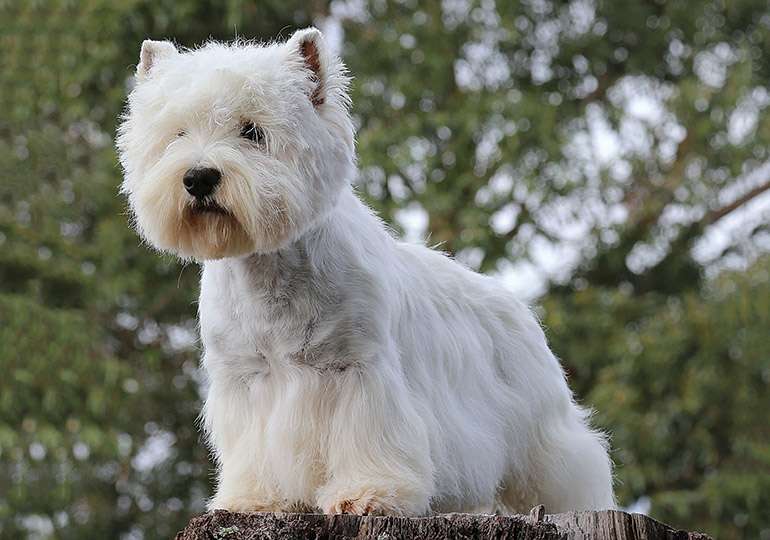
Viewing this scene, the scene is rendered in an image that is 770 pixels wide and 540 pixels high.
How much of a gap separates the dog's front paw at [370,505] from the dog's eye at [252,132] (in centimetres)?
141

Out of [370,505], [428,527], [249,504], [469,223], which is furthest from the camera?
[469,223]

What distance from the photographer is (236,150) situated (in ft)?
13.4

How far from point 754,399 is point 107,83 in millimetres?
7866

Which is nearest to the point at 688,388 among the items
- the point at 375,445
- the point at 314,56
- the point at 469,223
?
the point at 469,223

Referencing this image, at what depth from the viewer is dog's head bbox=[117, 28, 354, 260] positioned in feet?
13.2

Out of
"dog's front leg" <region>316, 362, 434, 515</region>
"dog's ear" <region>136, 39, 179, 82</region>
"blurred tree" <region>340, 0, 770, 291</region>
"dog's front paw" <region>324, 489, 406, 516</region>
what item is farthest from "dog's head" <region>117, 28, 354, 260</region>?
"blurred tree" <region>340, 0, 770, 291</region>

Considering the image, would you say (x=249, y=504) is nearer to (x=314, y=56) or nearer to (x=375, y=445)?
(x=375, y=445)

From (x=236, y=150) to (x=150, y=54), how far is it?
81 cm

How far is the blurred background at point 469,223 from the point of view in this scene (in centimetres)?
1138

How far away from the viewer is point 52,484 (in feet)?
39.4

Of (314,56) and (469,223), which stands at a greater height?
(469,223)

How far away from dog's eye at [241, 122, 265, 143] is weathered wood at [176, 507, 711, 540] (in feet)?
4.58

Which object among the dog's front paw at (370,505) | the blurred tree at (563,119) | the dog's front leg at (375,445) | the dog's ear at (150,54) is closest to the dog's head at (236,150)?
the dog's ear at (150,54)

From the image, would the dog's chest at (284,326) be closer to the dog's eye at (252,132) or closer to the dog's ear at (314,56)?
the dog's eye at (252,132)
